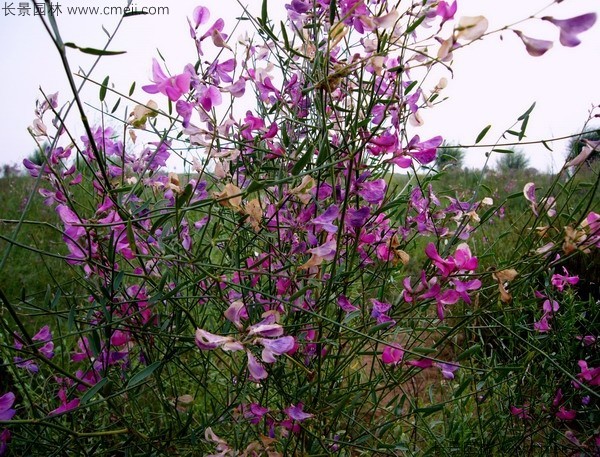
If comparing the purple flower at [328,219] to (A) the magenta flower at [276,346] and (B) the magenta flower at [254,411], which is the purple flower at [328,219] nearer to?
(A) the magenta flower at [276,346]

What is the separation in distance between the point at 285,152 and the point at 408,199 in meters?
0.32

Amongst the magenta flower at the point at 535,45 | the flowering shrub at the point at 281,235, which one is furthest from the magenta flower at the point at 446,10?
the magenta flower at the point at 535,45

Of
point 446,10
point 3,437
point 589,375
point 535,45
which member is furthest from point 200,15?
point 589,375

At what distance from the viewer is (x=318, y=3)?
1.01m

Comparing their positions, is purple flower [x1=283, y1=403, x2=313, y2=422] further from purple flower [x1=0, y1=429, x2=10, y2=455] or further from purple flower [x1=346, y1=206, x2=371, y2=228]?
purple flower [x1=0, y1=429, x2=10, y2=455]

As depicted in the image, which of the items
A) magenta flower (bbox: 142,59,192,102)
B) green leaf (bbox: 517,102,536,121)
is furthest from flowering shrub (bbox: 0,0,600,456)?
green leaf (bbox: 517,102,536,121)

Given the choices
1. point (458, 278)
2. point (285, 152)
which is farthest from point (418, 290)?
point (285, 152)

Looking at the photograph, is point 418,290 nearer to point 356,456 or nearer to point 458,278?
point 458,278

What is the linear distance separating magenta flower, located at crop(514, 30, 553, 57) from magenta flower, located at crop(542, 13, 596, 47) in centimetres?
2

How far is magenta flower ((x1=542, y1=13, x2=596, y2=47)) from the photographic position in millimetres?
583

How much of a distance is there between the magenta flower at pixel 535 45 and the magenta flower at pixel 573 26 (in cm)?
2

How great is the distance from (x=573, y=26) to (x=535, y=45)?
0.04 meters

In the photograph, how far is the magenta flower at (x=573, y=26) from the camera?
58cm

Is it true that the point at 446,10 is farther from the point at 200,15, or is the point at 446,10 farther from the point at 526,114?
the point at 200,15
